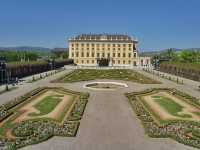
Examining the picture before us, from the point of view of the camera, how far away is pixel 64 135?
64.6 ft

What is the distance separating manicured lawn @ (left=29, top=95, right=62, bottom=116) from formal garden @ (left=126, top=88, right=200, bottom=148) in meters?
7.73

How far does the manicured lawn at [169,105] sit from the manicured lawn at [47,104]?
10617 mm

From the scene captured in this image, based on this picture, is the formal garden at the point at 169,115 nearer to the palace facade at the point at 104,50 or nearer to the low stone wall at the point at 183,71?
the low stone wall at the point at 183,71

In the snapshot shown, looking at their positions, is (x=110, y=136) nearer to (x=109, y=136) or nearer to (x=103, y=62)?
(x=109, y=136)

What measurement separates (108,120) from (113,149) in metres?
6.99

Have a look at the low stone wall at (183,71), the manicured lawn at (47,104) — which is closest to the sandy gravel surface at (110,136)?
the manicured lawn at (47,104)

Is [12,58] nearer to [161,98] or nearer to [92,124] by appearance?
[161,98]

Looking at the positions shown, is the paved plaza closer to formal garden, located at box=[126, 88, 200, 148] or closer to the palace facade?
formal garden, located at box=[126, 88, 200, 148]

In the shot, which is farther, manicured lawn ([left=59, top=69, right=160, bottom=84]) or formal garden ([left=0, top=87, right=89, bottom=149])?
manicured lawn ([left=59, top=69, right=160, bottom=84])

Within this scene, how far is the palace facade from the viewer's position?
155 m

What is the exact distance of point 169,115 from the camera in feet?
86.6

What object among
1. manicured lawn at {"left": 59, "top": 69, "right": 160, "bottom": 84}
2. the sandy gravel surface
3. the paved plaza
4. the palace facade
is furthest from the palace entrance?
the sandy gravel surface

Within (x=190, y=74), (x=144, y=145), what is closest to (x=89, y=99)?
(x=144, y=145)

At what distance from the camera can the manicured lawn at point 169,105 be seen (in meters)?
27.4
